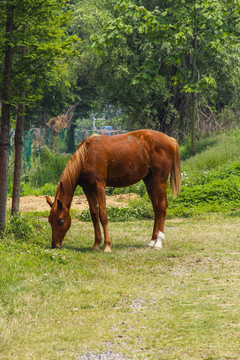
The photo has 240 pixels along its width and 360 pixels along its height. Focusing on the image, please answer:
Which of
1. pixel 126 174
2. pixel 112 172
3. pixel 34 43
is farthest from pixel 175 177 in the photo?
pixel 34 43

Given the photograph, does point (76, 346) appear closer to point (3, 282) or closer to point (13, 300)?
point (13, 300)

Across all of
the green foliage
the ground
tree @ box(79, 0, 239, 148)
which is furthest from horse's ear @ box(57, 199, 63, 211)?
tree @ box(79, 0, 239, 148)

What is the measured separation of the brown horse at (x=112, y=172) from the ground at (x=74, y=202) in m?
4.74

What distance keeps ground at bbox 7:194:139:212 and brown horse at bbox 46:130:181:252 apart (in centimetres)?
474

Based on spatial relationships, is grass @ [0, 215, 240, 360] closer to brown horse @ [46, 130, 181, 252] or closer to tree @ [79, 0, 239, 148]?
brown horse @ [46, 130, 181, 252]

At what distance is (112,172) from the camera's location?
962 centimetres

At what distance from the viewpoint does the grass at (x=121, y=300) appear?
A: 4.92 m

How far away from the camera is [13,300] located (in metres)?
5.95

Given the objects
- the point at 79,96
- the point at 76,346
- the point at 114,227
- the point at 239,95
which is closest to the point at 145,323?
the point at 76,346

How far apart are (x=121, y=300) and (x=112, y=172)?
3570 mm

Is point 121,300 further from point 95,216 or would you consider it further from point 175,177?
point 175,177

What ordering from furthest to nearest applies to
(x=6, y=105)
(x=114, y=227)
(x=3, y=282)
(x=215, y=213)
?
(x=215, y=213) → (x=114, y=227) → (x=6, y=105) → (x=3, y=282)

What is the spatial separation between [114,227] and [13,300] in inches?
243

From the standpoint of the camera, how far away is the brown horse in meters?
8.95
